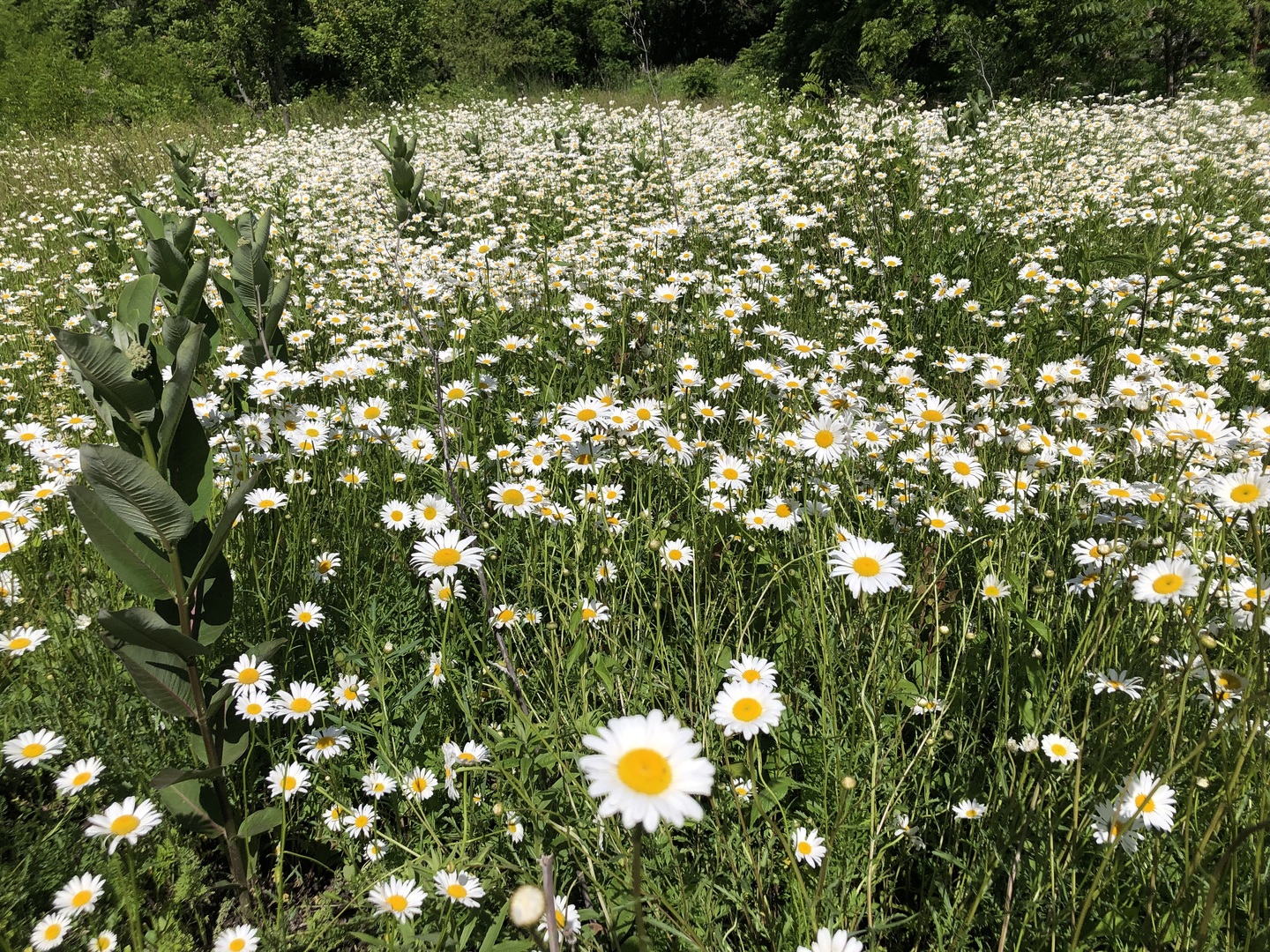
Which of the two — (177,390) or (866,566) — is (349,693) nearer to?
(177,390)

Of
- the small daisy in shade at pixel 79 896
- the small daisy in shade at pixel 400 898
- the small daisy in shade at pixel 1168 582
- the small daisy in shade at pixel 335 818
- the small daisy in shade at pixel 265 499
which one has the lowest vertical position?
the small daisy in shade at pixel 335 818

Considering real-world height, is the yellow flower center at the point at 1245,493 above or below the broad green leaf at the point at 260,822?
above

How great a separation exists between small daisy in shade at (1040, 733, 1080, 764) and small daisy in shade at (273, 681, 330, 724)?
144 cm

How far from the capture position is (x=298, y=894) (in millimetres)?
Answer: 1493

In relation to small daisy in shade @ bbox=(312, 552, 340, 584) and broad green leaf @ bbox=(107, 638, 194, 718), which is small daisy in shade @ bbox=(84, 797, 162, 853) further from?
small daisy in shade @ bbox=(312, 552, 340, 584)

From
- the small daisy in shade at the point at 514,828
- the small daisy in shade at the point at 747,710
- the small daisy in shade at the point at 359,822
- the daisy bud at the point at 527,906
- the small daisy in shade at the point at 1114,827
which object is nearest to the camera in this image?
the daisy bud at the point at 527,906

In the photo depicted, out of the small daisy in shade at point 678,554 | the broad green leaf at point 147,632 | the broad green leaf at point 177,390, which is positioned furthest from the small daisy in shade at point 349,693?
the small daisy in shade at point 678,554

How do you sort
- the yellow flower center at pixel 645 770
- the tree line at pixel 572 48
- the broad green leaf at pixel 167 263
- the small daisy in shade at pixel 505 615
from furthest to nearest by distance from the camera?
the tree line at pixel 572 48
the small daisy in shade at pixel 505 615
the broad green leaf at pixel 167 263
the yellow flower center at pixel 645 770

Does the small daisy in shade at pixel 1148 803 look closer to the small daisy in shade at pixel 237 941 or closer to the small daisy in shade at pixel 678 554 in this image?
the small daisy in shade at pixel 678 554

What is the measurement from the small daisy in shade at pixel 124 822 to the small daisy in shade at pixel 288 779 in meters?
0.20

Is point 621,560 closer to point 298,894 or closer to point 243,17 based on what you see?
point 298,894

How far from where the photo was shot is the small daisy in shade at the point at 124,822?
1179mm

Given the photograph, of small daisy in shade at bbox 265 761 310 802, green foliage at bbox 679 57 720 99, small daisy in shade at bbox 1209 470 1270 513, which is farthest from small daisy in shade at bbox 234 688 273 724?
green foliage at bbox 679 57 720 99

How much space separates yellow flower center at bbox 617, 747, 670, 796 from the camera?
0.68 metres
